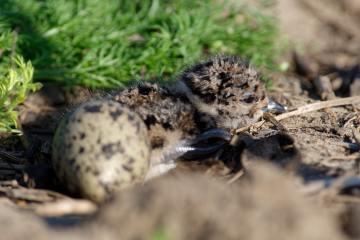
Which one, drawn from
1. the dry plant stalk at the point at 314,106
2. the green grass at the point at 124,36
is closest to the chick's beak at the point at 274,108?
the dry plant stalk at the point at 314,106

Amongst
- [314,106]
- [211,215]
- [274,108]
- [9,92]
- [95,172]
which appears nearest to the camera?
[211,215]

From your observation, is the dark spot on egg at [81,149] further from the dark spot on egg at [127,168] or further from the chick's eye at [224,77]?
the chick's eye at [224,77]

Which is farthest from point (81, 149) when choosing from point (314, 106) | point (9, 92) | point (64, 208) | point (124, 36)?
point (124, 36)

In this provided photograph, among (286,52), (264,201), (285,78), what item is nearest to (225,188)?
(264,201)

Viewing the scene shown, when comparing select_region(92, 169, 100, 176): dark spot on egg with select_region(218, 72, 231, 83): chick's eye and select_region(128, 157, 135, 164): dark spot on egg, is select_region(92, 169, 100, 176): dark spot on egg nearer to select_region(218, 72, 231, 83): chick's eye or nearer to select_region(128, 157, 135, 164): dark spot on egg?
select_region(128, 157, 135, 164): dark spot on egg

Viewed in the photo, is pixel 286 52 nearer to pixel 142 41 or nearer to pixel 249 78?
pixel 142 41

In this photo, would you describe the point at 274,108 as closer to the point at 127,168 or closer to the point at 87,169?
the point at 127,168
